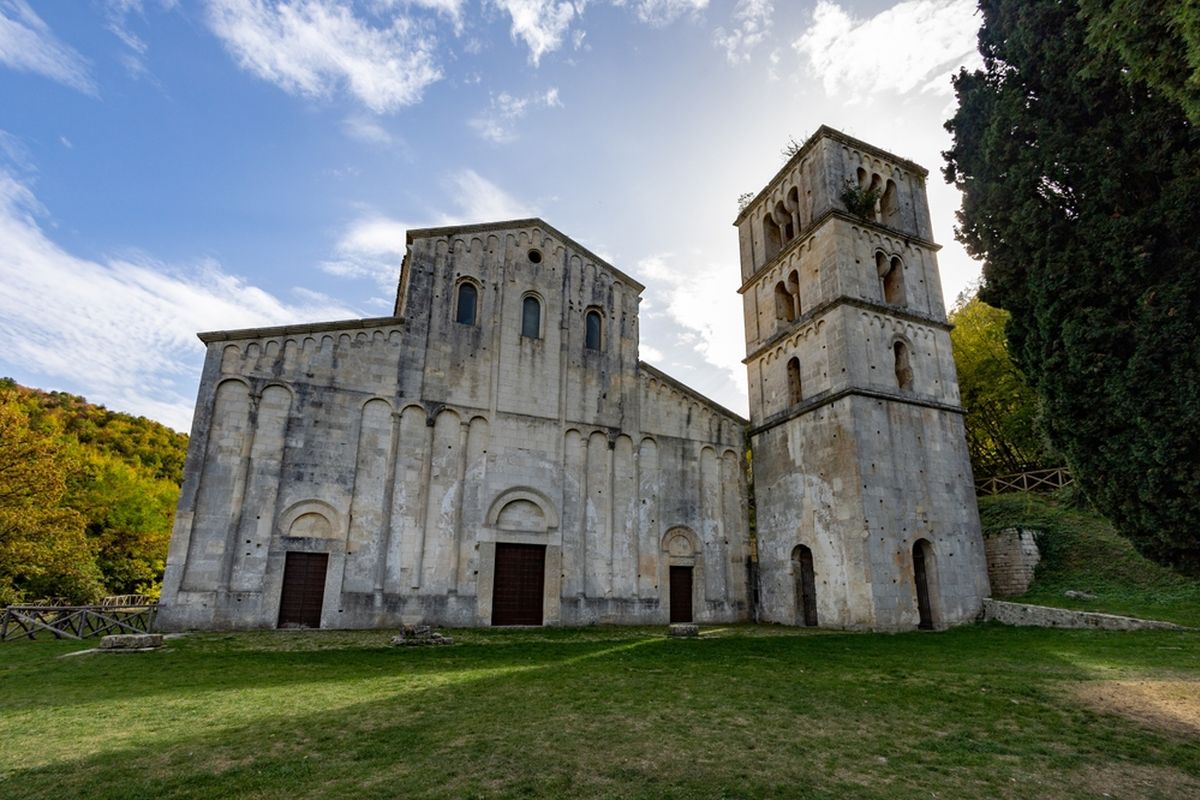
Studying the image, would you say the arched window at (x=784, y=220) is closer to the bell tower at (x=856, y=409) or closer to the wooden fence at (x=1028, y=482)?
the bell tower at (x=856, y=409)

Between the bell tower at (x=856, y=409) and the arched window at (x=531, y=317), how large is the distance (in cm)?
863

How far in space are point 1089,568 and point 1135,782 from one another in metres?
16.5

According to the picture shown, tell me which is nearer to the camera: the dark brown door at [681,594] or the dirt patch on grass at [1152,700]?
the dirt patch on grass at [1152,700]

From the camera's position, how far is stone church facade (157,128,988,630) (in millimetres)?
17078

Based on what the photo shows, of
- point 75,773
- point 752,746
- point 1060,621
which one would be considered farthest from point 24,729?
point 1060,621

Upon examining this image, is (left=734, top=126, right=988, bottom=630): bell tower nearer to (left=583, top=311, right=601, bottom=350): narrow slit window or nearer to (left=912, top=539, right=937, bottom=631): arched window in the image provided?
(left=912, top=539, right=937, bottom=631): arched window

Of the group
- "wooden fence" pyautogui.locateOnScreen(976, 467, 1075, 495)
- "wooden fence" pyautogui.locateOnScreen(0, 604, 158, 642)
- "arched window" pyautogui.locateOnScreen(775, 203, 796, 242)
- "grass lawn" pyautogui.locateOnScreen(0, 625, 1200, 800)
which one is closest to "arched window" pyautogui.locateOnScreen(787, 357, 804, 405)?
"arched window" pyautogui.locateOnScreen(775, 203, 796, 242)

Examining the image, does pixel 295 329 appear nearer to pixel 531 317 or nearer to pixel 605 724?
pixel 531 317

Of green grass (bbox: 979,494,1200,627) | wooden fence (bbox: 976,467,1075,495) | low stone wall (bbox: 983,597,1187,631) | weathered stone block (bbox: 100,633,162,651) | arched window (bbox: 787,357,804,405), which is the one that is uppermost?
arched window (bbox: 787,357,804,405)

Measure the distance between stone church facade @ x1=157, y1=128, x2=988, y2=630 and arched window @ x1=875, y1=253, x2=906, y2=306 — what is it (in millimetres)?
105

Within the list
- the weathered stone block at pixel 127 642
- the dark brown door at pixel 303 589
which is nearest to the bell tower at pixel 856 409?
the dark brown door at pixel 303 589

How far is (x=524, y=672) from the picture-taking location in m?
10.4

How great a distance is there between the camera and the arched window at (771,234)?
80.8ft

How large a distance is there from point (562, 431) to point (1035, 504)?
18102 mm
